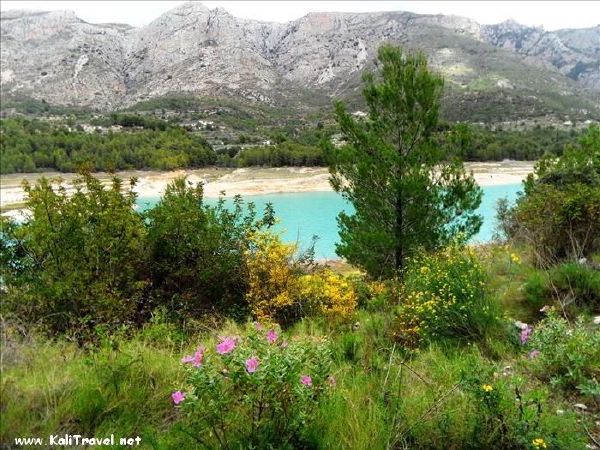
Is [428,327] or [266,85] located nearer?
[428,327]

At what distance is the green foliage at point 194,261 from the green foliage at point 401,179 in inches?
134

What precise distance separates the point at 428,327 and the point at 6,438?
3.47 metres

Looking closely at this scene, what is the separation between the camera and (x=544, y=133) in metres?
81.4

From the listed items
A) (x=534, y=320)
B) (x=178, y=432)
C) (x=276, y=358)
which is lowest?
(x=534, y=320)

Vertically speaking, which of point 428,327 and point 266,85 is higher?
point 266,85

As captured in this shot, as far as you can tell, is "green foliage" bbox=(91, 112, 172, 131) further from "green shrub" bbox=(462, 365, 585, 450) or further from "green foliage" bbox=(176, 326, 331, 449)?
"green shrub" bbox=(462, 365, 585, 450)

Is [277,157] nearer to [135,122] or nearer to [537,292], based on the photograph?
[135,122]

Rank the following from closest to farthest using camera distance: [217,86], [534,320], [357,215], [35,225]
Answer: [534,320] < [35,225] < [357,215] < [217,86]

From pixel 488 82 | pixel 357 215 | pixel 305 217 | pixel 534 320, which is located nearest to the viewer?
pixel 534 320

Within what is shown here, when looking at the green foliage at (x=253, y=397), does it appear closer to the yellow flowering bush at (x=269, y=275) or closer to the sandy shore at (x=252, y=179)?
the yellow flowering bush at (x=269, y=275)

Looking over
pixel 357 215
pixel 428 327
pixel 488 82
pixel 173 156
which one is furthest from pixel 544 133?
pixel 428 327

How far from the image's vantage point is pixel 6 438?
2311mm

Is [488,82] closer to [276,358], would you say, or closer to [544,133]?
[544,133]

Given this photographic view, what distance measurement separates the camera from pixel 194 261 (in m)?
7.38
